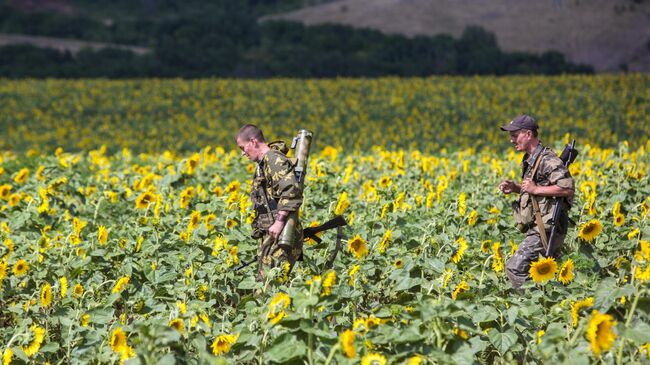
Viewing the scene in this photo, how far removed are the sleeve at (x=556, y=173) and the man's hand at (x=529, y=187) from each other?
12 cm

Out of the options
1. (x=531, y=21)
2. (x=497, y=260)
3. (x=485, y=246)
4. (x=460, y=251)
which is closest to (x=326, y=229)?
(x=460, y=251)

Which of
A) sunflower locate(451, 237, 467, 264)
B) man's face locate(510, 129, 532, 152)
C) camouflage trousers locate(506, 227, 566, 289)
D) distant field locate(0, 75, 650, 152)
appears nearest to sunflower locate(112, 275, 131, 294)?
sunflower locate(451, 237, 467, 264)

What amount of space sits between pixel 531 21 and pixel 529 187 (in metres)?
58.7

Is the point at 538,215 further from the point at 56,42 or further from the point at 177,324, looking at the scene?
→ the point at 56,42

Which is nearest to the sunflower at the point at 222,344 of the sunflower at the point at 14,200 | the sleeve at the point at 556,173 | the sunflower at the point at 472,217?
the sleeve at the point at 556,173

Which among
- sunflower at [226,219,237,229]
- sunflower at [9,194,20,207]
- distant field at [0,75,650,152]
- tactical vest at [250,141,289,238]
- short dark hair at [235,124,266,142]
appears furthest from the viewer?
Answer: distant field at [0,75,650,152]

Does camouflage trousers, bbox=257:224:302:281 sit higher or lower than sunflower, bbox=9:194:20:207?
higher

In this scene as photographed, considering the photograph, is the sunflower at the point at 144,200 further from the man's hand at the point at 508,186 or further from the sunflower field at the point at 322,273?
the man's hand at the point at 508,186

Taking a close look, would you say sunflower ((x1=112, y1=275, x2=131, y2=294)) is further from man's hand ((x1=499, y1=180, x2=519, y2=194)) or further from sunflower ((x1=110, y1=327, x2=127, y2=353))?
man's hand ((x1=499, y1=180, x2=519, y2=194))

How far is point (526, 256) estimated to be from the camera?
5887 millimetres

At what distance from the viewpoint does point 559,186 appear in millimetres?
5781

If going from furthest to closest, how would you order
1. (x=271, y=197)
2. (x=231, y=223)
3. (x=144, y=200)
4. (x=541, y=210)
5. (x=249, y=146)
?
(x=144, y=200) < (x=231, y=223) < (x=541, y=210) < (x=271, y=197) < (x=249, y=146)

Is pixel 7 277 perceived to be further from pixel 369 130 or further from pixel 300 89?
pixel 300 89

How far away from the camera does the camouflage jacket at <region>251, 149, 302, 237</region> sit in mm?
5375
